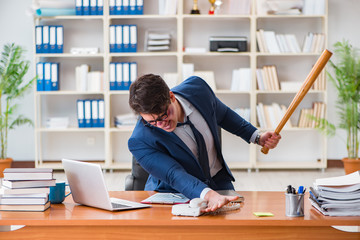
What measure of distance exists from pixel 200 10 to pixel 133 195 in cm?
415

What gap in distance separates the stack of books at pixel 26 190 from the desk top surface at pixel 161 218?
0.04m

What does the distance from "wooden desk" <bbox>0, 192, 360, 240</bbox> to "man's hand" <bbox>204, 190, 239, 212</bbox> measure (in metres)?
0.03

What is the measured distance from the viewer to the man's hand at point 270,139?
2506mm

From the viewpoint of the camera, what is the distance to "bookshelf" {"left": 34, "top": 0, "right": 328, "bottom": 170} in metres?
6.07

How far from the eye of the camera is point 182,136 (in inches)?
94.7

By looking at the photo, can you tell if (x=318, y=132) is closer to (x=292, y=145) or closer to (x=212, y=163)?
(x=292, y=145)

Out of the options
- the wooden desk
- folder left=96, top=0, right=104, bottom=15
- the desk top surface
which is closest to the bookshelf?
folder left=96, top=0, right=104, bottom=15

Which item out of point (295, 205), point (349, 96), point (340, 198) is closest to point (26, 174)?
point (295, 205)

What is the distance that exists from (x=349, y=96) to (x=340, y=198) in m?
3.88

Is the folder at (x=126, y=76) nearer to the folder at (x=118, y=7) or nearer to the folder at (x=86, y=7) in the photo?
the folder at (x=118, y=7)

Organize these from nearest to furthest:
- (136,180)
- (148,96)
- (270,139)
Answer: (148,96) < (270,139) < (136,180)

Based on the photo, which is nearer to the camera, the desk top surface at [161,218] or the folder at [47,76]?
the desk top surface at [161,218]

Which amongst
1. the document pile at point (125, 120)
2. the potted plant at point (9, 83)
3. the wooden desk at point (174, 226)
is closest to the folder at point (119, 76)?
the document pile at point (125, 120)

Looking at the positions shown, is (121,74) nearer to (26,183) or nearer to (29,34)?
(29,34)
